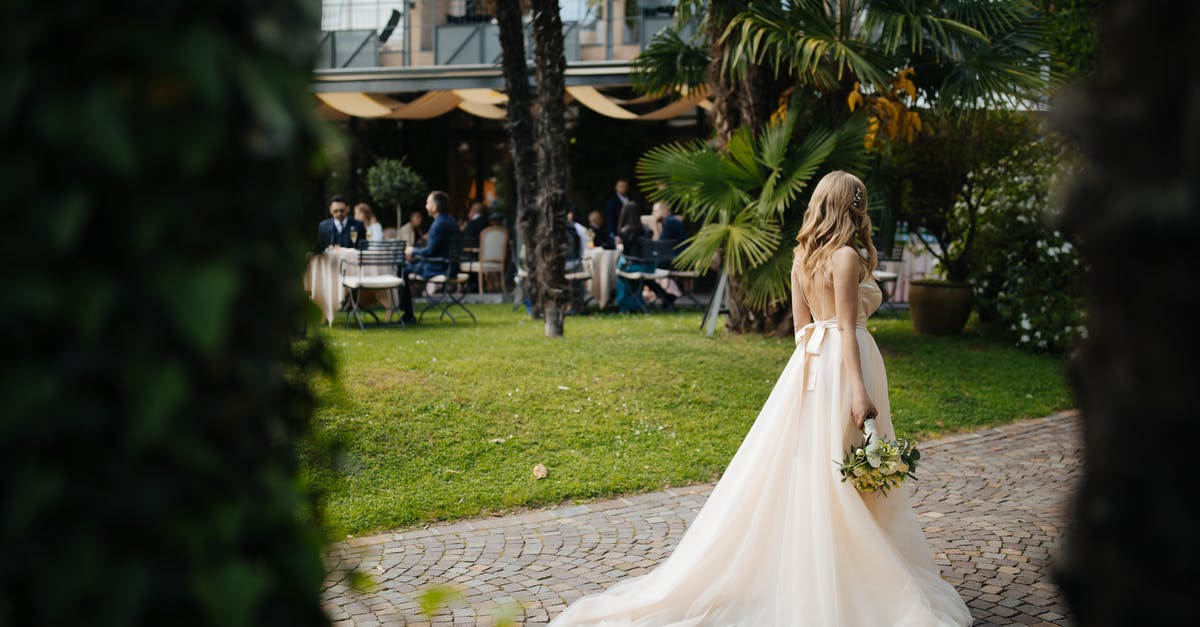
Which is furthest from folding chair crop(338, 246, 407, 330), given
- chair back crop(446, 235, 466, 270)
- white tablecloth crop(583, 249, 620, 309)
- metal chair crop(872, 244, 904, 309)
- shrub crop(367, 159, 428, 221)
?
shrub crop(367, 159, 428, 221)

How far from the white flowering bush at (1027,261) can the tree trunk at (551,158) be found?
5512 mm

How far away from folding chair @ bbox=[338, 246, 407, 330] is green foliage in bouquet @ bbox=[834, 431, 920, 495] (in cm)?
889

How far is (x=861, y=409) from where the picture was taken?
3990 mm

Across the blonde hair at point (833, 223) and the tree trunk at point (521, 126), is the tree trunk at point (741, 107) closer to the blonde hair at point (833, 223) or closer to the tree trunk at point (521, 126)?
the tree trunk at point (521, 126)

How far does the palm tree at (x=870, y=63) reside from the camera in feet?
30.7

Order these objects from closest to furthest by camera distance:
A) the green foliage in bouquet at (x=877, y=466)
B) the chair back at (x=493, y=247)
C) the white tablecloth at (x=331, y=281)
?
1. the green foliage in bouquet at (x=877, y=466)
2. the white tablecloth at (x=331, y=281)
3. the chair back at (x=493, y=247)

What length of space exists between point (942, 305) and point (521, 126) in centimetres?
624

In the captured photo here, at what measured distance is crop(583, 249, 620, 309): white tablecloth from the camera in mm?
14492

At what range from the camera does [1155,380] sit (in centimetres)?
110

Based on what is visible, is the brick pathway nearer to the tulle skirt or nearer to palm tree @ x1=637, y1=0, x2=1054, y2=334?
the tulle skirt

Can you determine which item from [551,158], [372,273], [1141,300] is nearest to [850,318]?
[1141,300]

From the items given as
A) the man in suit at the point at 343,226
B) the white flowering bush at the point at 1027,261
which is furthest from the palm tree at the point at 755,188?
the man in suit at the point at 343,226

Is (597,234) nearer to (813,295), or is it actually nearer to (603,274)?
(603,274)

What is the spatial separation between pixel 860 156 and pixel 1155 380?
8.87 metres
